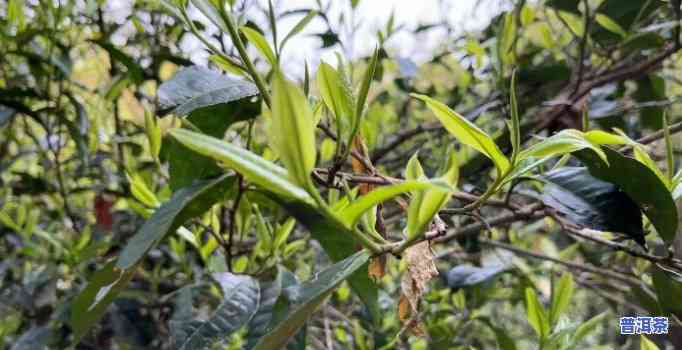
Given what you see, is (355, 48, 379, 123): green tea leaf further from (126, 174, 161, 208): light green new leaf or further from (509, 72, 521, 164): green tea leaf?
(126, 174, 161, 208): light green new leaf

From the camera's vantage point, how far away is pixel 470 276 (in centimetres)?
81

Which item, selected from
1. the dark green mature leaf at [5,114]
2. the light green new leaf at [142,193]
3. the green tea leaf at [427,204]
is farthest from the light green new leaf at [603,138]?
the dark green mature leaf at [5,114]

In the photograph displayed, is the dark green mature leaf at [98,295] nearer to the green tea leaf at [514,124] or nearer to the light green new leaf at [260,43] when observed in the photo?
the light green new leaf at [260,43]

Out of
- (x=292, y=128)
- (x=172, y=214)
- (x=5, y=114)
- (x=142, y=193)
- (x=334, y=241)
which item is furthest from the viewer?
(x=5, y=114)

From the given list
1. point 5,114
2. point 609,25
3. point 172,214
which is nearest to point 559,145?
point 172,214

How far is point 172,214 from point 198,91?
0.13m

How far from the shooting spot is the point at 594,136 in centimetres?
39

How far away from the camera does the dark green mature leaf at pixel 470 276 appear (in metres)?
0.80

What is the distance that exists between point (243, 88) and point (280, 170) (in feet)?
0.64

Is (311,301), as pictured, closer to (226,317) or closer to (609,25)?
(226,317)

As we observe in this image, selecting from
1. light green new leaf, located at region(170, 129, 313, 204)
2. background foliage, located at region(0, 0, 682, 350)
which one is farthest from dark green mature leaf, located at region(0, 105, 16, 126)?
light green new leaf, located at region(170, 129, 313, 204)

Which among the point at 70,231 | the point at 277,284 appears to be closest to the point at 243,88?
the point at 277,284

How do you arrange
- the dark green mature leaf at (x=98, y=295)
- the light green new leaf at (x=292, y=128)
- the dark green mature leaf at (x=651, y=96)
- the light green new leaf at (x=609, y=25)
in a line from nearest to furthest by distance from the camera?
the light green new leaf at (x=292, y=128) → the dark green mature leaf at (x=98, y=295) → the light green new leaf at (x=609, y=25) → the dark green mature leaf at (x=651, y=96)

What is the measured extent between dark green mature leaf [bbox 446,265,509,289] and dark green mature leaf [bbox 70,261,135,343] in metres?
0.46
